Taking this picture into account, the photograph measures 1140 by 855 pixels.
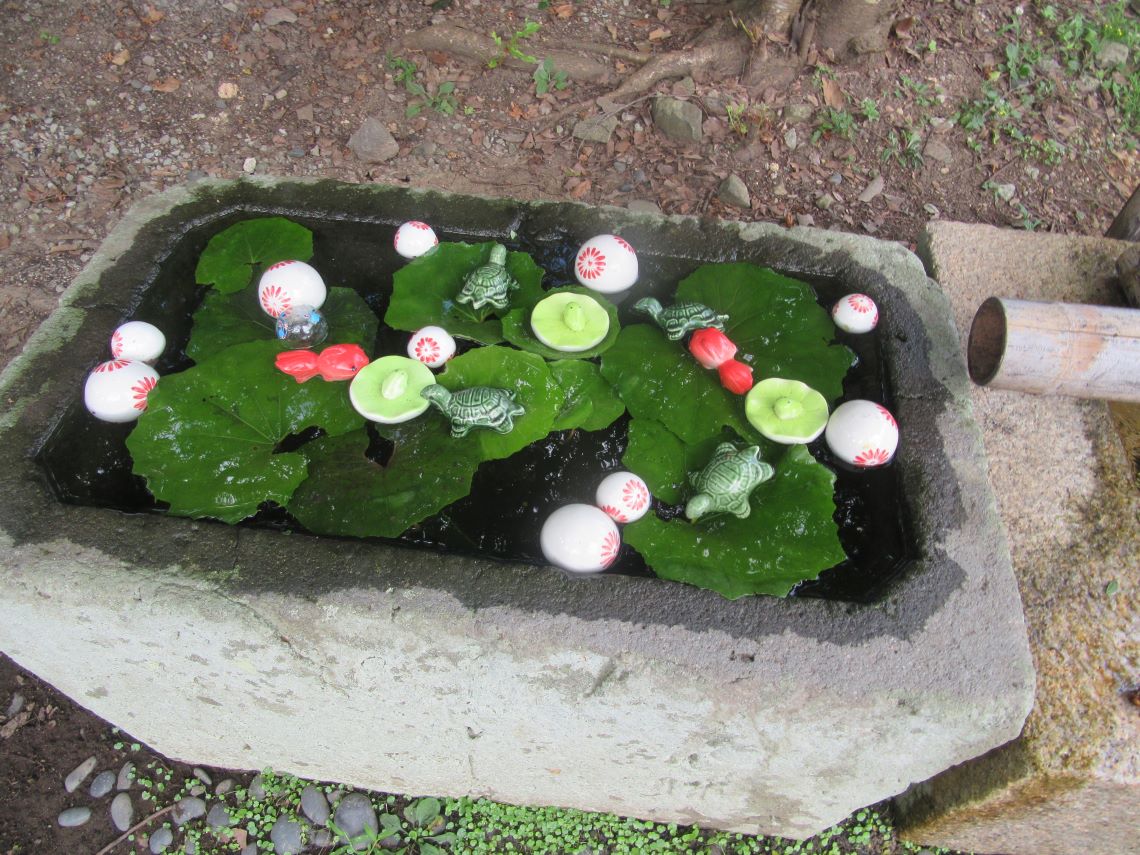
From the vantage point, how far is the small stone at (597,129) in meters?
4.27

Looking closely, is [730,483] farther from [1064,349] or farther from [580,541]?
[1064,349]

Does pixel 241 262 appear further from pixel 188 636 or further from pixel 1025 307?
pixel 1025 307

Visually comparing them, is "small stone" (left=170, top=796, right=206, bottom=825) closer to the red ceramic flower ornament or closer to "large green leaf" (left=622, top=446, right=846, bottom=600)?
"large green leaf" (left=622, top=446, right=846, bottom=600)

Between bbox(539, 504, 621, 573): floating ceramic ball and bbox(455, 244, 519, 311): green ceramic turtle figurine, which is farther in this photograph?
bbox(455, 244, 519, 311): green ceramic turtle figurine

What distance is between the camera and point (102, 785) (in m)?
2.63

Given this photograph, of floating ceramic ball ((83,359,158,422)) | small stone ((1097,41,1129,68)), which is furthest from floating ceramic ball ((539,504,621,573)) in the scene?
small stone ((1097,41,1129,68))

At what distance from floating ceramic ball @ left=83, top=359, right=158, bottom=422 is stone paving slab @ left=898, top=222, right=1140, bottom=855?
97.1 inches

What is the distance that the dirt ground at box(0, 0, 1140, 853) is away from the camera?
4059mm

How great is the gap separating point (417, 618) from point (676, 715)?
638 millimetres

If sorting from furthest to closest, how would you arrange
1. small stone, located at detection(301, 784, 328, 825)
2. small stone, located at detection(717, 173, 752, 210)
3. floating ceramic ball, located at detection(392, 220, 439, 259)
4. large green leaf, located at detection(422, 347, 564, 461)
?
1. small stone, located at detection(717, 173, 752, 210)
2. small stone, located at detection(301, 784, 328, 825)
3. floating ceramic ball, located at detection(392, 220, 439, 259)
4. large green leaf, located at detection(422, 347, 564, 461)

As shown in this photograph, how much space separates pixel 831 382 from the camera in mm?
2209

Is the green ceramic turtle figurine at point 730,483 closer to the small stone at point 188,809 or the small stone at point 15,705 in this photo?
the small stone at point 188,809

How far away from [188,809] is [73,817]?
1.20 feet

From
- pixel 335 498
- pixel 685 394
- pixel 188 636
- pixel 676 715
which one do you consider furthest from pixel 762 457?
pixel 188 636
